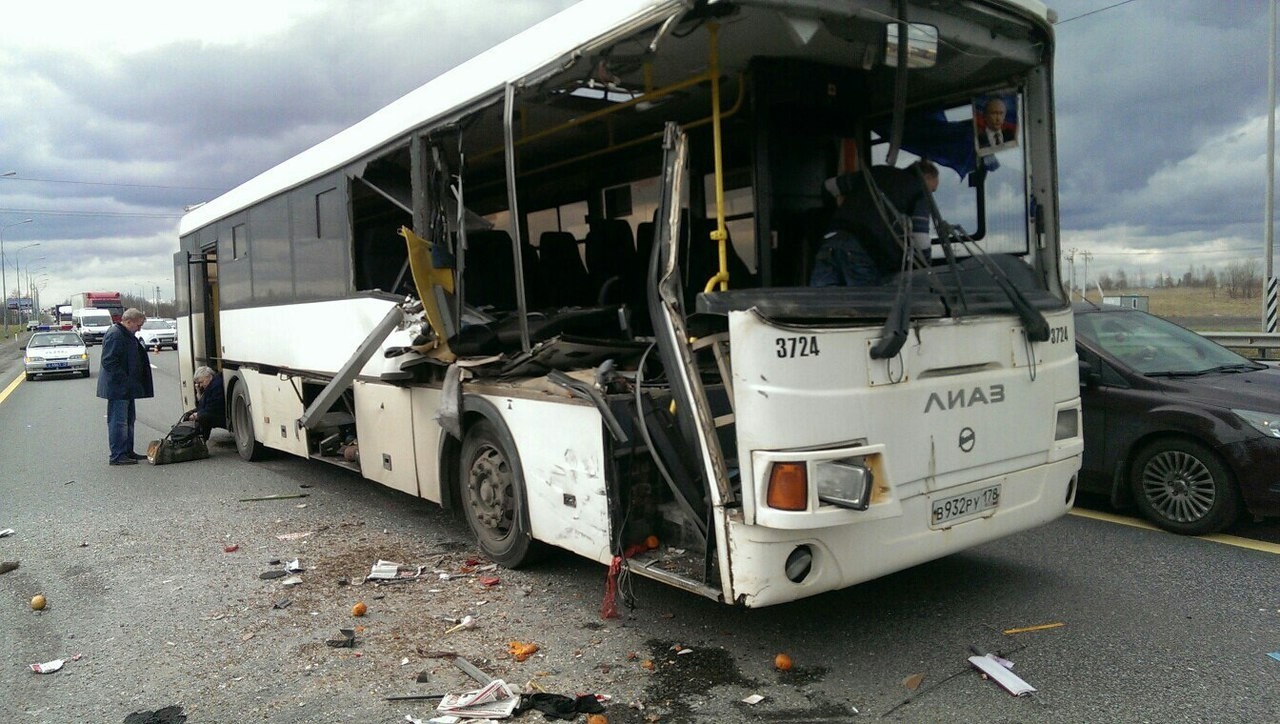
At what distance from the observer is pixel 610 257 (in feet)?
23.7

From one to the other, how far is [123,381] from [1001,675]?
10544 mm

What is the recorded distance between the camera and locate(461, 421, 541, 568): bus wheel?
534 centimetres

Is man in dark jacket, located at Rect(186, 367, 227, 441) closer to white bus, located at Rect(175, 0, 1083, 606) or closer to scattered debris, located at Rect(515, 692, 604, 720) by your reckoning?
white bus, located at Rect(175, 0, 1083, 606)

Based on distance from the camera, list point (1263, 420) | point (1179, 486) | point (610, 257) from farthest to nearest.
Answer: point (610, 257) < point (1179, 486) < point (1263, 420)

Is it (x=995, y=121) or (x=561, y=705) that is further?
(x=995, y=121)

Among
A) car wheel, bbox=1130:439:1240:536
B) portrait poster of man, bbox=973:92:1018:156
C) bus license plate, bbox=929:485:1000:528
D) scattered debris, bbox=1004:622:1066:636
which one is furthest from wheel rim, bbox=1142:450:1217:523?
portrait poster of man, bbox=973:92:1018:156

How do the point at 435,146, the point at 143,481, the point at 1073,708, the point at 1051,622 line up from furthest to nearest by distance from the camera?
1. the point at 143,481
2. the point at 435,146
3. the point at 1051,622
4. the point at 1073,708

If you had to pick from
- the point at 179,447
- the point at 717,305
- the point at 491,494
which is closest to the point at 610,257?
the point at 491,494

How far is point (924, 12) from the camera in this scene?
164 inches

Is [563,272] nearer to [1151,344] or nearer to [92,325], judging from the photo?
[1151,344]

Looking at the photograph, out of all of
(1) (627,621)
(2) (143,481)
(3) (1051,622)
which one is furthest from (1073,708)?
(2) (143,481)

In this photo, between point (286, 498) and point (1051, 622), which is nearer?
point (1051, 622)

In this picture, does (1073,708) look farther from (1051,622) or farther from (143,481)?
(143,481)

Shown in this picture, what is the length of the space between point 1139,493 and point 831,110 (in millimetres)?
3643
